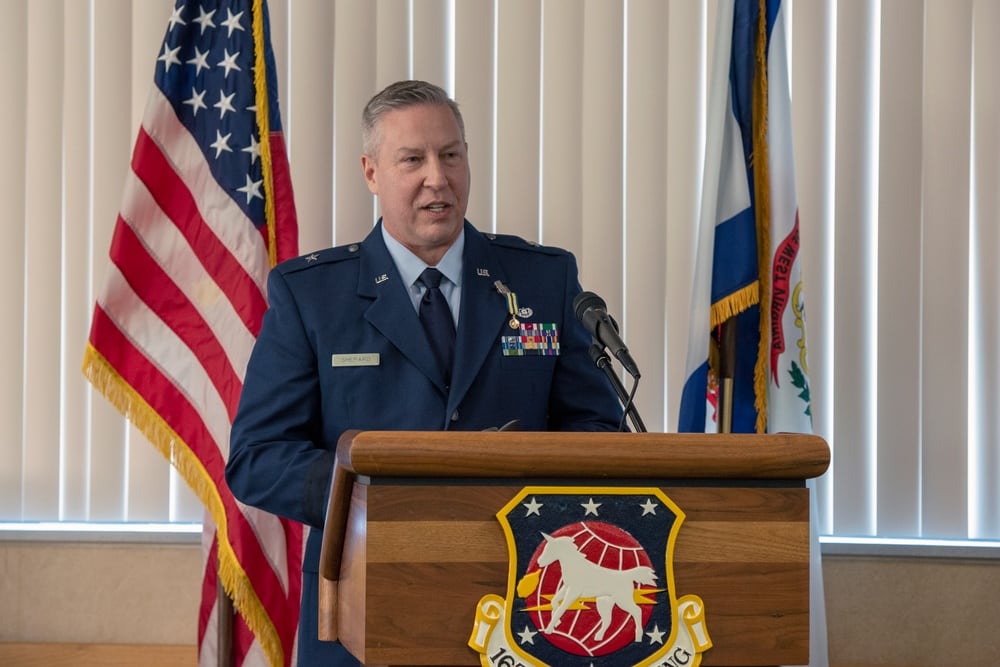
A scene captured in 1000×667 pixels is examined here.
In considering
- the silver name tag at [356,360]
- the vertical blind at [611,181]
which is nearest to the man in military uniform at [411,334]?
the silver name tag at [356,360]

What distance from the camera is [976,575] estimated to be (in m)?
2.78

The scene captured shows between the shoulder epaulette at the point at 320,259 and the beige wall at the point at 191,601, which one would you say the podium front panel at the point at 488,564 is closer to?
the shoulder epaulette at the point at 320,259

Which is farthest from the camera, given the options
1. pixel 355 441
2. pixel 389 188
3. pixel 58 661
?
pixel 58 661

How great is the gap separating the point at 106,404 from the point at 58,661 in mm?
649

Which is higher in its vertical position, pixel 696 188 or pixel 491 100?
pixel 491 100

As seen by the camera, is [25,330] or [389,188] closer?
[389,188]

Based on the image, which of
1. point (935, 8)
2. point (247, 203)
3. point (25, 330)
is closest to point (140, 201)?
point (247, 203)

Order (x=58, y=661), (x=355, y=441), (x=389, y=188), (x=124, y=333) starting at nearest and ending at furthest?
(x=355, y=441), (x=389, y=188), (x=124, y=333), (x=58, y=661)

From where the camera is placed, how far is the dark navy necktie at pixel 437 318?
6.28ft

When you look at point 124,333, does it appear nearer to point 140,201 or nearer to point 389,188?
point 140,201

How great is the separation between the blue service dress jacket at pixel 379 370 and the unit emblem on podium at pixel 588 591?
642 mm

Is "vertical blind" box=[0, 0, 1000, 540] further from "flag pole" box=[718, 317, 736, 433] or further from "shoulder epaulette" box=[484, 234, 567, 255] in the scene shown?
"shoulder epaulette" box=[484, 234, 567, 255]

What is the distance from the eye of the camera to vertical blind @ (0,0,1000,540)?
2.79 m

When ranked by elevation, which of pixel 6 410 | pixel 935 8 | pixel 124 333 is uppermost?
pixel 935 8
